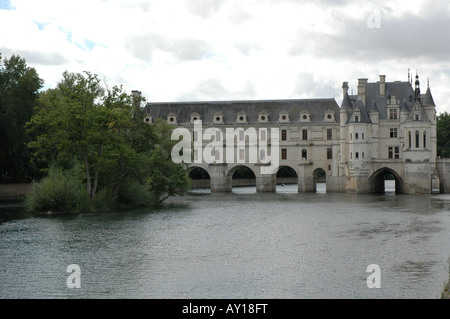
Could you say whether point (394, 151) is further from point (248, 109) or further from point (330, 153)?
point (248, 109)

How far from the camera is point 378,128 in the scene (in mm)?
60594

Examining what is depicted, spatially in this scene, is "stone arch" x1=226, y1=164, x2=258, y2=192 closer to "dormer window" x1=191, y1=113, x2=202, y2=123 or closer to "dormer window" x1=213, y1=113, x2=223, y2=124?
"dormer window" x1=213, y1=113, x2=223, y2=124

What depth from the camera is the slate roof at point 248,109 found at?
66875mm

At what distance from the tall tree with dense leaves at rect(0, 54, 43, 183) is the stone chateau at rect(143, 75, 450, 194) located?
1946 centimetres

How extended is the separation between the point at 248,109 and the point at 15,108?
27.6 meters

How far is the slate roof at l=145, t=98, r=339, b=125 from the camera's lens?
66.9 meters

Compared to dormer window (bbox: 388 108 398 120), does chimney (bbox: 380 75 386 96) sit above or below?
above

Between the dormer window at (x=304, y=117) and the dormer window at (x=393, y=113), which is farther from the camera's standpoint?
the dormer window at (x=304, y=117)

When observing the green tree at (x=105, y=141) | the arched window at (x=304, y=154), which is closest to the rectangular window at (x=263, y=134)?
the arched window at (x=304, y=154)

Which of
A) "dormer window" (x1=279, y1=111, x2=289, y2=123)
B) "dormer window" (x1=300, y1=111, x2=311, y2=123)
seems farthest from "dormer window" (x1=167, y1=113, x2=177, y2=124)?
"dormer window" (x1=300, y1=111, x2=311, y2=123)

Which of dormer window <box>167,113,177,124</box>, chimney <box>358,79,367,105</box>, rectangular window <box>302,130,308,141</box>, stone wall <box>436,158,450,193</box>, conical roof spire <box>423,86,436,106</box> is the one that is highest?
chimney <box>358,79,367,105</box>

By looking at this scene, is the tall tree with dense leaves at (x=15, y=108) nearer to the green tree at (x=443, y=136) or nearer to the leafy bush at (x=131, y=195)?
the leafy bush at (x=131, y=195)

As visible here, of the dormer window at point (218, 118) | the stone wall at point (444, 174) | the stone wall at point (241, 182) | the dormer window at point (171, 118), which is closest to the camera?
the stone wall at point (444, 174)

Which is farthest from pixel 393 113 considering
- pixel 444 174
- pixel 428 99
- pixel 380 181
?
pixel 444 174
